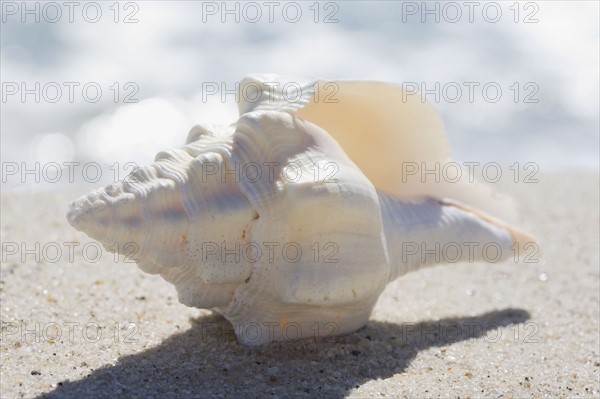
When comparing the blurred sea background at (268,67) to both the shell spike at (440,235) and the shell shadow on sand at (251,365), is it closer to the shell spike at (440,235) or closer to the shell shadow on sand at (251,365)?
the shell spike at (440,235)

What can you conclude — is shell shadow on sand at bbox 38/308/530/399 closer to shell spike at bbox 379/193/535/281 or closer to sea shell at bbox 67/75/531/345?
sea shell at bbox 67/75/531/345

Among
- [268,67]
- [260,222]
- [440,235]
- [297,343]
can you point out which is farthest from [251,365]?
[268,67]

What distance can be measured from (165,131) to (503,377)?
7334 millimetres

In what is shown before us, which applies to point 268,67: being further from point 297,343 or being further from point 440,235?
point 297,343

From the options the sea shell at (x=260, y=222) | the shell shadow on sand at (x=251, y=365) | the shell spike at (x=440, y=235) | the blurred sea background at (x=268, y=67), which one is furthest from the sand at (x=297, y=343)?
the blurred sea background at (x=268, y=67)

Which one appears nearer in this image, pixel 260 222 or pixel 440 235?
pixel 260 222

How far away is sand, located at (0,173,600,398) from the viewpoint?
2.50 m


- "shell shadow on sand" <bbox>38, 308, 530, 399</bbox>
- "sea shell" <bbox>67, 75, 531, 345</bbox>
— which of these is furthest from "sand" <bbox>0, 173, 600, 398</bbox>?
"sea shell" <bbox>67, 75, 531, 345</bbox>

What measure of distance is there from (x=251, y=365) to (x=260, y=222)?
0.53 m

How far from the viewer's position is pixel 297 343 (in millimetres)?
2850

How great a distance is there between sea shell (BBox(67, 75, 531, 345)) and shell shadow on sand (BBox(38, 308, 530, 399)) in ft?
Result: 0.30

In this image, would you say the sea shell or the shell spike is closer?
the sea shell

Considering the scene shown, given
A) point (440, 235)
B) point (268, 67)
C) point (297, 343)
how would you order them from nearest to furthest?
point (297, 343)
point (440, 235)
point (268, 67)

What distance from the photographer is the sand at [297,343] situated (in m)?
2.50
